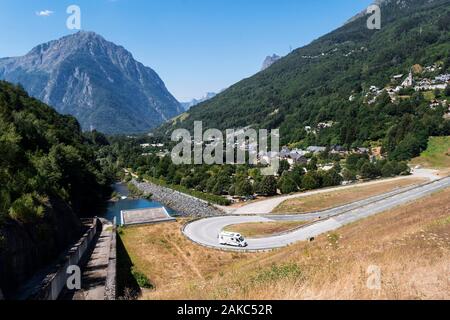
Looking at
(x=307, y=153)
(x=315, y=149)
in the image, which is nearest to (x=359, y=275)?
(x=307, y=153)

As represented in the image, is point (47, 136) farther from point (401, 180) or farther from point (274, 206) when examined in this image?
point (401, 180)

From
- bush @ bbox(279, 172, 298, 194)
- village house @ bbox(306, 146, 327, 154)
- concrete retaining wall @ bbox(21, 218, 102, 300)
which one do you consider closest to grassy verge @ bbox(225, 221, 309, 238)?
concrete retaining wall @ bbox(21, 218, 102, 300)

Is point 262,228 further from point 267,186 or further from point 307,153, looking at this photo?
point 307,153

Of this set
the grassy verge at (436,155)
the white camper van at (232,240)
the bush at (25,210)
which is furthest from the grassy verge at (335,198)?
the bush at (25,210)

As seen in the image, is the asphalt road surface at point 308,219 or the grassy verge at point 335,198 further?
the grassy verge at point 335,198

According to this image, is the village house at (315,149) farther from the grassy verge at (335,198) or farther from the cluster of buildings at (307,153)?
the grassy verge at (335,198)
